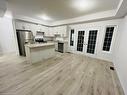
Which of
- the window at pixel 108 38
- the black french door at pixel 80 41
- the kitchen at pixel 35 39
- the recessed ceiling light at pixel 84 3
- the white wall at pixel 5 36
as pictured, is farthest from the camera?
the black french door at pixel 80 41

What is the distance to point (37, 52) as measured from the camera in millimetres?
3330

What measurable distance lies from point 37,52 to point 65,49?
2.89 meters

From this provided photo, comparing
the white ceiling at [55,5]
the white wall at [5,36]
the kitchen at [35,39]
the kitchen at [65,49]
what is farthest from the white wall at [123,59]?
the white wall at [5,36]

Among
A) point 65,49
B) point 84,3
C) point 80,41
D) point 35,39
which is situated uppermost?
point 84,3

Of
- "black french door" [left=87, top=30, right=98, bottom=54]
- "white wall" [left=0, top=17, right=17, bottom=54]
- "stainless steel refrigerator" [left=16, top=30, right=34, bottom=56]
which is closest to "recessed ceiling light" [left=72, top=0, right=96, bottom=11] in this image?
"black french door" [left=87, top=30, right=98, bottom=54]

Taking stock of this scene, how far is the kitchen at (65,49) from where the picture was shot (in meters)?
1.87

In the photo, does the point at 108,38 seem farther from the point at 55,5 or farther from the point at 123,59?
the point at 55,5

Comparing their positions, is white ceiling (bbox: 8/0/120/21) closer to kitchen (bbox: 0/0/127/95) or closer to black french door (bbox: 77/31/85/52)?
kitchen (bbox: 0/0/127/95)

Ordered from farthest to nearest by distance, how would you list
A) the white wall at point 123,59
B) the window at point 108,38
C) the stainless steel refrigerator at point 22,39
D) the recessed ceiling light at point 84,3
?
the stainless steel refrigerator at point 22,39 → the window at point 108,38 → the recessed ceiling light at point 84,3 → the white wall at point 123,59

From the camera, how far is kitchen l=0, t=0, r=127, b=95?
1870 mm

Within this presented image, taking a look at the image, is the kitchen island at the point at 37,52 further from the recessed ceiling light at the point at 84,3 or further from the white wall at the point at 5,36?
the white wall at the point at 5,36

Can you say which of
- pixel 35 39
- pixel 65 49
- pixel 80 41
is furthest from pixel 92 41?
pixel 35 39

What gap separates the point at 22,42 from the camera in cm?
435

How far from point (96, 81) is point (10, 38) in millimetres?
6429
